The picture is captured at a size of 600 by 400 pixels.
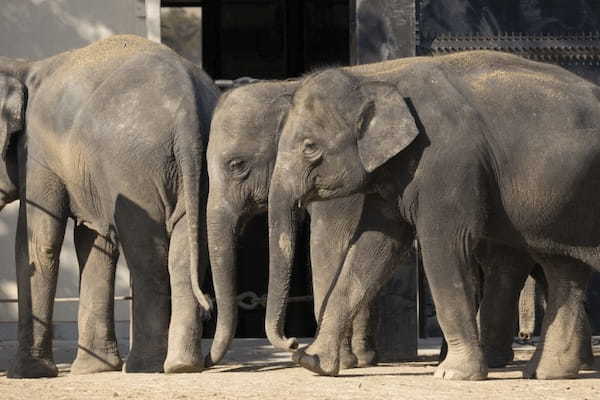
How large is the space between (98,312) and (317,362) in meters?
1.84

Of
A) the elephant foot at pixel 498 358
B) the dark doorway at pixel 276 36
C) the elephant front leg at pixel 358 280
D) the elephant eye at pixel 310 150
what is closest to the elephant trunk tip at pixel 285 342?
the elephant front leg at pixel 358 280

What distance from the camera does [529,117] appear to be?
38.7 ft

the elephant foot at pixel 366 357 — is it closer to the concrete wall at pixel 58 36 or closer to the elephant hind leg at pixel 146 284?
the elephant hind leg at pixel 146 284

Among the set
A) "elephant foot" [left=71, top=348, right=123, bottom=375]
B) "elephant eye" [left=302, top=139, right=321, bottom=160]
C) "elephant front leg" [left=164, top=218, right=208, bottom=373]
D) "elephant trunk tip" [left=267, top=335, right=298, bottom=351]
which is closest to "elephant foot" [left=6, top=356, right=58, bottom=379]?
"elephant foot" [left=71, top=348, right=123, bottom=375]

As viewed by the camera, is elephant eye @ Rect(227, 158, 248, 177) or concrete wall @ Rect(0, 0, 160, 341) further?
concrete wall @ Rect(0, 0, 160, 341)

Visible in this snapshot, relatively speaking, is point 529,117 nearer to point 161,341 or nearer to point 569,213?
point 569,213

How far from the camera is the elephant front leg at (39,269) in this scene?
12719mm

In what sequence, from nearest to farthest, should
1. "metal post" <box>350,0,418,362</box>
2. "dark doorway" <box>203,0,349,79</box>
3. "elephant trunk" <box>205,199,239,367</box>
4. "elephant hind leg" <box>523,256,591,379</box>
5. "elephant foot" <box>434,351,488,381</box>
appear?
"elephant foot" <box>434,351,488,381</box> → "elephant hind leg" <box>523,256,591,379</box> → "elephant trunk" <box>205,199,239,367</box> → "metal post" <box>350,0,418,362</box> → "dark doorway" <box>203,0,349,79</box>

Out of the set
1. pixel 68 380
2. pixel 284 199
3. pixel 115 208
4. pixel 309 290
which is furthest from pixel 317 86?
pixel 309 290

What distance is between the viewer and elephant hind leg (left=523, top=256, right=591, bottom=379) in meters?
11.9

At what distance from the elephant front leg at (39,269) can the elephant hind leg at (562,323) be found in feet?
9.57

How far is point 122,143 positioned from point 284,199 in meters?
1.18

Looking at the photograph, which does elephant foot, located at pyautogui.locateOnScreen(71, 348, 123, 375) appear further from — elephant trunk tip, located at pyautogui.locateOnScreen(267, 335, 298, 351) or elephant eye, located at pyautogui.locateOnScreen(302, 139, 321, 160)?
elephant eye, located at pyautogui.locateOnScreen(302, 139, 321, 160)

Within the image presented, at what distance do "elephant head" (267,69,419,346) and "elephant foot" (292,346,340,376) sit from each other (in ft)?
1.20
